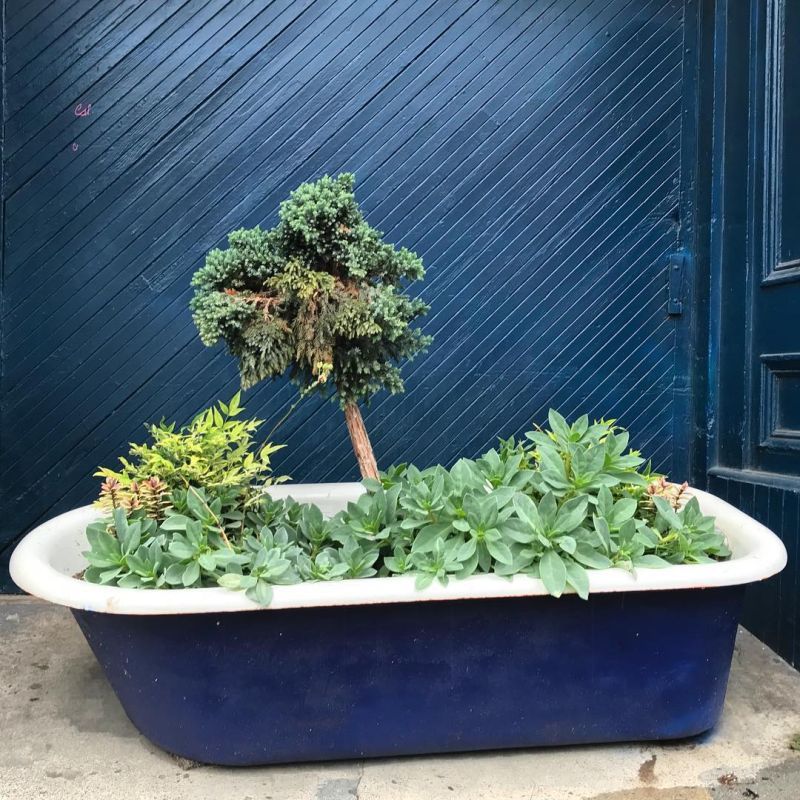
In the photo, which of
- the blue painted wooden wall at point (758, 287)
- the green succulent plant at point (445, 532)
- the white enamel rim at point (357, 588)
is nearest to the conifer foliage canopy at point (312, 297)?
the green succulent plant at point (445, 532)

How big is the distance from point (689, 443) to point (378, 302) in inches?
66.3

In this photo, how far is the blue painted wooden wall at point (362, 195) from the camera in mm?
2646

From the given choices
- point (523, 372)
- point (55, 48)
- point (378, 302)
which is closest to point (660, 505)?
→ point (378, 302)

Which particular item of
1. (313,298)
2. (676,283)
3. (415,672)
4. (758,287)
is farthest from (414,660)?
(676,283)

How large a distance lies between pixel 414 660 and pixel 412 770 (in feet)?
0.95

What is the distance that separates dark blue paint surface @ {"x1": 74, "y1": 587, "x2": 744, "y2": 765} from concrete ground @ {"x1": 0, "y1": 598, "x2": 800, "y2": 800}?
0.05 m

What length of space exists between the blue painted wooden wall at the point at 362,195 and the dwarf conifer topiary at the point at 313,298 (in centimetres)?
94

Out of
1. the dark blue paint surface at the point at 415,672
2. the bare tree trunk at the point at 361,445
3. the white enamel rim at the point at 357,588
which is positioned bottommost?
the dark blue paint surface at the point at 415,672

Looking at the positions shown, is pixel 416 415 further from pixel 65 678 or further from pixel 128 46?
pixel 128 46

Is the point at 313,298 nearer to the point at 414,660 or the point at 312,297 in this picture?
the point at 312,297

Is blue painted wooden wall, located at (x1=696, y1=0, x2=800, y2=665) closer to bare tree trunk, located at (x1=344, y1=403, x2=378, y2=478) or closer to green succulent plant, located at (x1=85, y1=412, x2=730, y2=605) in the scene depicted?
green succulent plant, located at (x1=85, y1=412, x2=730, y2=605)

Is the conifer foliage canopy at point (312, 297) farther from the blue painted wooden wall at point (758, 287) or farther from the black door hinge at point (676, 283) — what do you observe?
the black door hinge at point (676, 283)

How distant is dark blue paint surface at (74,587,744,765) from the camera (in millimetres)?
1401

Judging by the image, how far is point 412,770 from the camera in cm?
151
